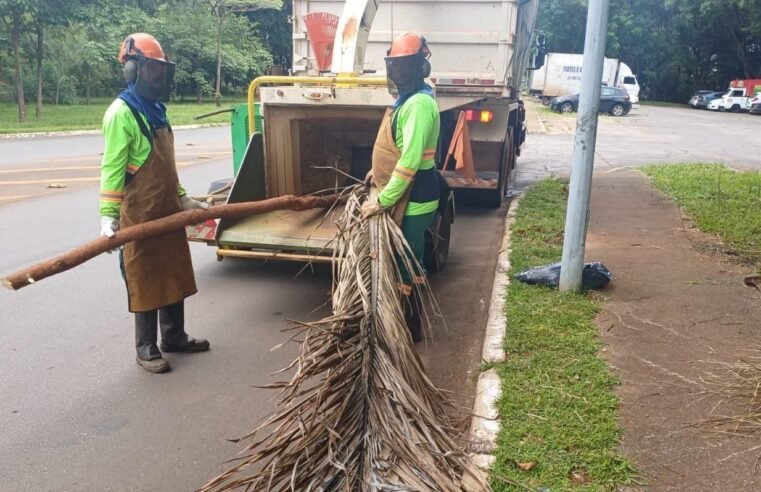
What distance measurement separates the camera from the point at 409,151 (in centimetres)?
395

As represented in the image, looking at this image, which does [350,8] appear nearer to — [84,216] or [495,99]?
[495,99]

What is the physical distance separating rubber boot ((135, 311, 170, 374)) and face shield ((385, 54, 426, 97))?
2126 millimetres

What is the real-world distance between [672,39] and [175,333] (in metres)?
49.2

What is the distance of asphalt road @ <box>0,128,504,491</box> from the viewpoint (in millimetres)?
3256

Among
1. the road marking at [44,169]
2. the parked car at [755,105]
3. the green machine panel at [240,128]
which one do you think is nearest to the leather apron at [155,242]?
the green machine panel at [240,128]

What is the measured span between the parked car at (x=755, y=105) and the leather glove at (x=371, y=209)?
39.7m

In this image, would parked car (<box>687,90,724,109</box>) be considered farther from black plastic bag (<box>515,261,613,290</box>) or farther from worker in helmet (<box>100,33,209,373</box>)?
worker in helmet (<box>100,33,209,373</box>)

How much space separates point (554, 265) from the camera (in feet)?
18.0

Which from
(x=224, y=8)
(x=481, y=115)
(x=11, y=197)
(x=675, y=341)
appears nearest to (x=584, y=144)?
(x=675, y=341)

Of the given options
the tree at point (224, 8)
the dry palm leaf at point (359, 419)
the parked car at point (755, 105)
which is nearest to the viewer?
the dry palm leaf at point (359, 419)

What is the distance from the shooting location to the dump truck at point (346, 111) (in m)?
5.09

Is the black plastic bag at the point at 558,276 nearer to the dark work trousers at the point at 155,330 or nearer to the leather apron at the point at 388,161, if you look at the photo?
the leather apron at the point at 388,161

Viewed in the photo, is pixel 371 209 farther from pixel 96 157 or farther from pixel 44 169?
pixel 96 157

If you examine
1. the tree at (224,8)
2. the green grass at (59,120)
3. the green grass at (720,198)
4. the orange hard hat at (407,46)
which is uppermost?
the tree at (224,8)
